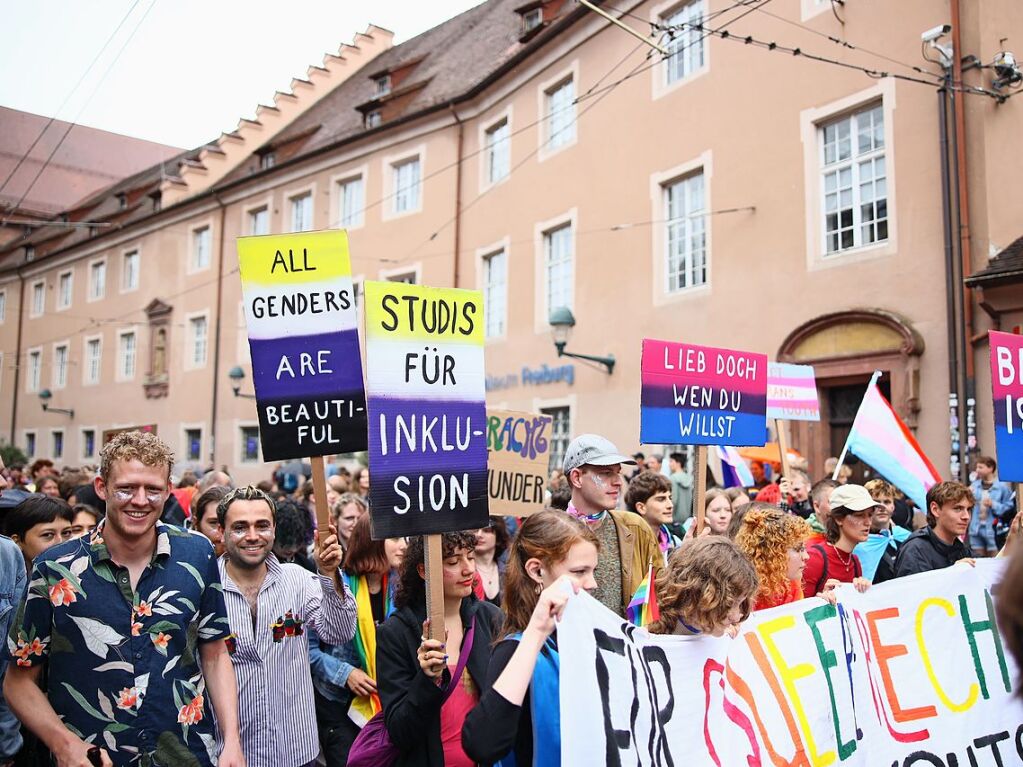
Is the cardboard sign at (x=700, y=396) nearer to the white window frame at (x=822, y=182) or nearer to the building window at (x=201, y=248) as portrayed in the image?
the white window frame at (x=822, y=182)

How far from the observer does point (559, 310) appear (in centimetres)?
1653

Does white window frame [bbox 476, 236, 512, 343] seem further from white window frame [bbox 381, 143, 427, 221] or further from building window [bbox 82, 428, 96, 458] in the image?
building window [bbox 82, 428, 96, 458]

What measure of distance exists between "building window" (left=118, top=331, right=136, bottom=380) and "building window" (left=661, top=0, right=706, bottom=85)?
2400 cm

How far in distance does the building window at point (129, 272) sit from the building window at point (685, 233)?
77.5 ft

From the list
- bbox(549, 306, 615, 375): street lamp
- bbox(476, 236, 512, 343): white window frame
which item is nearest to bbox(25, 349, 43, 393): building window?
bbox(476, 236, 512, 343): white window frame

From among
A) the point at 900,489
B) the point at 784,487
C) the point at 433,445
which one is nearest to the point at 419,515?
the point at 433,445

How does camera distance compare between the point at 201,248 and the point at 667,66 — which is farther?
the point at 201,248

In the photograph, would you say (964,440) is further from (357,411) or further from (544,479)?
(357,411)

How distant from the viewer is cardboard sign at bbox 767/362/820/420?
9297 mm

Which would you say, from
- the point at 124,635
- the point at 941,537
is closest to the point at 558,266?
the point at 941,537

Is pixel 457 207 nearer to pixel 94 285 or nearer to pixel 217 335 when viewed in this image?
pixel 217 335

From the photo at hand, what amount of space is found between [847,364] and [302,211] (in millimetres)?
18283

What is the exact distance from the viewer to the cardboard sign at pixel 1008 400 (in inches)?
224

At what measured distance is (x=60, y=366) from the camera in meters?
37.3
